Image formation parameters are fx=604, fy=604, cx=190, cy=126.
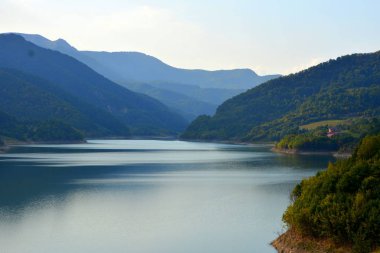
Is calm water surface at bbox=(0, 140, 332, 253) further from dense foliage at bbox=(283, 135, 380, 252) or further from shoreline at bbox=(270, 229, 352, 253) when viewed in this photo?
dense foliage at bbox=(283, 135, 380, 252)

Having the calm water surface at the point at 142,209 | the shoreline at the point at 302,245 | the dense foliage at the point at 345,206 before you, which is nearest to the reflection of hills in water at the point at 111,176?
the calm water surface at the point at 142,209

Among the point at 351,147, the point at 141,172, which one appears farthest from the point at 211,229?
the point at 351,147

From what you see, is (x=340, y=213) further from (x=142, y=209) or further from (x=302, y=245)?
(x=142, y=209)

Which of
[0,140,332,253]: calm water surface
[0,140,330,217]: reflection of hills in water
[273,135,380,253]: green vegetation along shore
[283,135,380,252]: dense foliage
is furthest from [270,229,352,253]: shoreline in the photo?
[0,140,330,217]: reflection of hills in water

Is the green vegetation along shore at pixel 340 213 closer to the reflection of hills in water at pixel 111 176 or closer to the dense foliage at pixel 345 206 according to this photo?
the dense foliage at pixel 345 206

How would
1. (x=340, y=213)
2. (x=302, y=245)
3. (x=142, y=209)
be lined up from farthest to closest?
(x=142, y=209)
(x=302, y=245)
(x=340, y=213)

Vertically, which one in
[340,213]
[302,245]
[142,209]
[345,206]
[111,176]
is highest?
[345,206]

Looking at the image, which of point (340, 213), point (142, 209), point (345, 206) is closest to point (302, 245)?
point (340, 213)

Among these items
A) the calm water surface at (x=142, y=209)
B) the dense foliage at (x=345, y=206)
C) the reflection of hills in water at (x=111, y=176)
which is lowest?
the calm water surface at (x=142, y=209)
